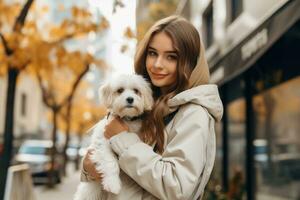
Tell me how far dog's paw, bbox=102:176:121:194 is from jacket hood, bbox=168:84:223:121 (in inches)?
15.2

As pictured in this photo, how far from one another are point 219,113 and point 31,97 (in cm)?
5064

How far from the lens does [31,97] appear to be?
51719mm

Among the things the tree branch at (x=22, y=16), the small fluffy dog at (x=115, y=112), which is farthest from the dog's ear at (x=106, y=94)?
the tree branch at (x=22, y=16)

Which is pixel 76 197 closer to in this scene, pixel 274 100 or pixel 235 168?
pixel 274 100

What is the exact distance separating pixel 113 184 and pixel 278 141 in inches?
240

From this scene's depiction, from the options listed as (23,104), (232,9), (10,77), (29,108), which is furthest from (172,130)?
(29,108)

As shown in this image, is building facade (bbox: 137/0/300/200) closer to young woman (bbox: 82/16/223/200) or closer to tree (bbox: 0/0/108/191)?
young woman (bbox: 82/16/223/200)

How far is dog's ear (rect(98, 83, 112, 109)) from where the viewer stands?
2598 millimetres

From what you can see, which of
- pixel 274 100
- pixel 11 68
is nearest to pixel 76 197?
pixel 274 100

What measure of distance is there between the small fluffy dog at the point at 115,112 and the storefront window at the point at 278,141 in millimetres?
5012

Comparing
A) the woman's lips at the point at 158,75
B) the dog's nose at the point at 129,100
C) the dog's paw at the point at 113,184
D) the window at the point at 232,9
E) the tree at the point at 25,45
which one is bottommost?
the dog's paw at the point at 113,184

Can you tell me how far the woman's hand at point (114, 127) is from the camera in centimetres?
243

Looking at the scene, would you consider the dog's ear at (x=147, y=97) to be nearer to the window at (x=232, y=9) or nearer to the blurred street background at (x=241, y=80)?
the blurred street background at (x=241, y=80)

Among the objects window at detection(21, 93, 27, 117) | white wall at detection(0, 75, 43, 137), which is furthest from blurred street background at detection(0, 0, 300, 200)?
window at detection(21, 93, 27, 117)
